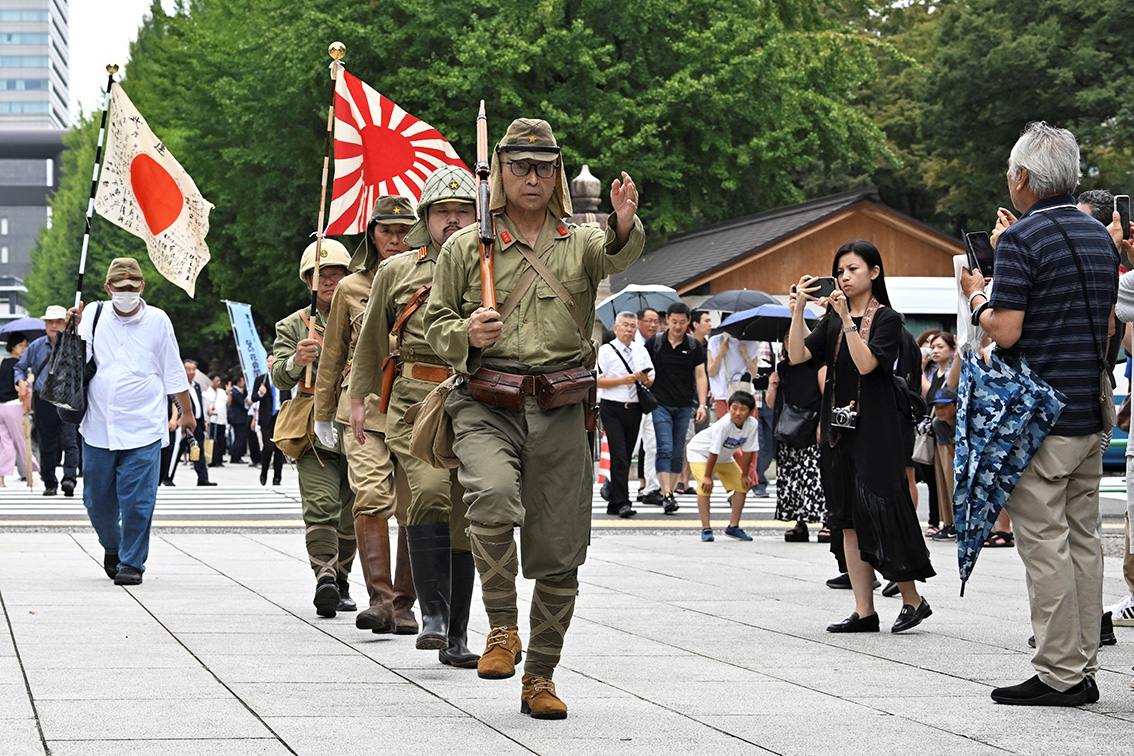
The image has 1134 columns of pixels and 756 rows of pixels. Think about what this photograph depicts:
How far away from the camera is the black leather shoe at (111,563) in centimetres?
980

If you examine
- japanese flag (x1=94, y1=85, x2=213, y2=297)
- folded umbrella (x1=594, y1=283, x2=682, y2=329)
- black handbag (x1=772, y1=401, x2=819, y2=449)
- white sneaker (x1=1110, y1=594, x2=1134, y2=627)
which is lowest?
white sneaker (x1=1110, y1=594, x2=1134, y2=627)

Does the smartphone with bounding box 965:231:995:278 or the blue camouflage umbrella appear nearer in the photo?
the blue camouflage umbrella

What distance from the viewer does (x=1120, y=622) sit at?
26.3ft

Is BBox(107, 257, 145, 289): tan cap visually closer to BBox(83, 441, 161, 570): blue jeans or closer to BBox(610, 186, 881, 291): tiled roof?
BBox(83, 441, 161, 570): blue jeans

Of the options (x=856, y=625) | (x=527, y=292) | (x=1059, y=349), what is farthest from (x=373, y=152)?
(x=1059, y=349)

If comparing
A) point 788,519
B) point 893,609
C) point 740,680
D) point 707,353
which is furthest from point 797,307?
point 707,353

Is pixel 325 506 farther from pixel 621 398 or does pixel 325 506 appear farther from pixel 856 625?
pixel 621 398

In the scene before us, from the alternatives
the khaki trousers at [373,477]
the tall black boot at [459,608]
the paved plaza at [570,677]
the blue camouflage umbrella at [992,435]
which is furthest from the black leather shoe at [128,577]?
the blue camouflage umbrella at [992,435]

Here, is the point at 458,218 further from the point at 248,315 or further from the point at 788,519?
the point at 248,315

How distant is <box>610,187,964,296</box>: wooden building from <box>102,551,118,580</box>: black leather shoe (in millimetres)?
22240

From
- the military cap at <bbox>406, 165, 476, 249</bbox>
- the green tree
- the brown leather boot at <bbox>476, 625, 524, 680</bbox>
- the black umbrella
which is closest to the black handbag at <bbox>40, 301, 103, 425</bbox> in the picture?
the military cap at <bbox>406, 165, 476, 249</bbox>

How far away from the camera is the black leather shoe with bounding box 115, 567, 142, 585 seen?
9461 millimetres

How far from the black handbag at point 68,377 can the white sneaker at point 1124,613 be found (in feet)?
19.8

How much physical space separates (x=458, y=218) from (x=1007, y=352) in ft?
8.31
